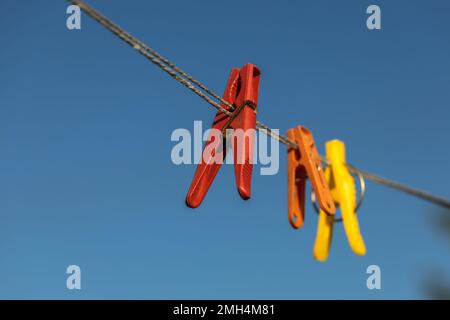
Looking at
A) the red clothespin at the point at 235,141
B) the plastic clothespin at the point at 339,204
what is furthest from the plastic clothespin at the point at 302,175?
the red clothespin at the point at 235,141

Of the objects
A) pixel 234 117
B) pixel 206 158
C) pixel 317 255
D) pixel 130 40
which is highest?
pixel 130 40

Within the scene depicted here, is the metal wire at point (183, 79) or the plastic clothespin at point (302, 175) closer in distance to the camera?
the metal wire at point (183, 79)

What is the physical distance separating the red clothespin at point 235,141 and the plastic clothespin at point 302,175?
460mm

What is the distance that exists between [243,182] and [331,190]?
2.84 feet

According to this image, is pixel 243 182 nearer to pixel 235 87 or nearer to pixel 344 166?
pixel 235 87

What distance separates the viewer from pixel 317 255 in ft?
8.31

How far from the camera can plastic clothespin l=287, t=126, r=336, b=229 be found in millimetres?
2314

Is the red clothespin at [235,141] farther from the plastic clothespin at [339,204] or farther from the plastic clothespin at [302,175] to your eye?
the plastic clothespin at [339,204]

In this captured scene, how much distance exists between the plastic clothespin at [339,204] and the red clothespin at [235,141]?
65cm

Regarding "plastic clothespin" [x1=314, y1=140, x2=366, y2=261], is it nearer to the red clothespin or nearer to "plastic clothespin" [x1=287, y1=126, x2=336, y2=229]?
"plastic clothespin" [x1=287, y1=126, x2=336, y2=229]

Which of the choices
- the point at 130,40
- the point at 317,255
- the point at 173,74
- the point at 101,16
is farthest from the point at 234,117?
the point at 317,255

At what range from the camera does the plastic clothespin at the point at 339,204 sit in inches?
90.6

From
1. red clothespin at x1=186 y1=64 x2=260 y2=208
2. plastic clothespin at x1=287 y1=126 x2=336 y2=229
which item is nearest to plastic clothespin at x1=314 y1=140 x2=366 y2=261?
plastic clothespin at x1=287 y1=126 x2=336 y2=229

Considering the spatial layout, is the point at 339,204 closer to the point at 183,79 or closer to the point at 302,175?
the point at 302,175
